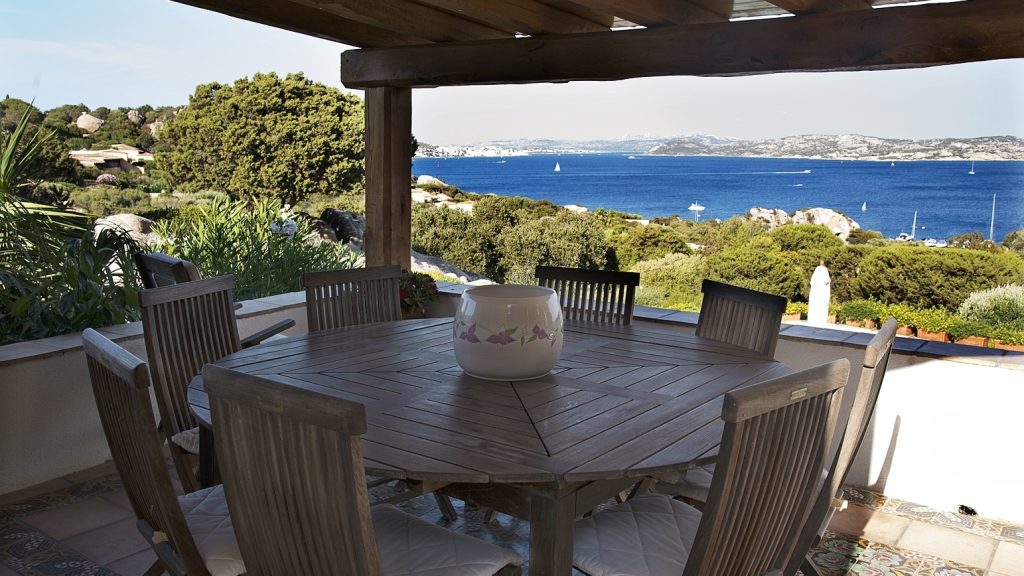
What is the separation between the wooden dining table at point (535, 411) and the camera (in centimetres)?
159

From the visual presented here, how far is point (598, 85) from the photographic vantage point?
26.8m

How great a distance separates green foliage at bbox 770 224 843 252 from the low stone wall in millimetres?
13654

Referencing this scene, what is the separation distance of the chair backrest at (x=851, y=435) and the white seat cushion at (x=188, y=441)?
167cm

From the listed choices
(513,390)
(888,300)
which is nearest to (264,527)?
(513,390)

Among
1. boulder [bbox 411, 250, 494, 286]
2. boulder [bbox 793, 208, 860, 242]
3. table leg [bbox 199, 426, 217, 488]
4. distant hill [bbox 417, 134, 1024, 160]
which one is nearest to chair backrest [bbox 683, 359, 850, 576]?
table leg [bbox 199, 426, 217, 488]

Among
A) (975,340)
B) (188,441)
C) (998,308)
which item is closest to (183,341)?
(188,441)

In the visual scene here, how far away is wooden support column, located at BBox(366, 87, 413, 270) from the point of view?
15.1ft

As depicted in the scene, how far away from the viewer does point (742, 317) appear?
2.86 meters

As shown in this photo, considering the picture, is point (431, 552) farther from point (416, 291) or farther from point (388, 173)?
point (388, 173)

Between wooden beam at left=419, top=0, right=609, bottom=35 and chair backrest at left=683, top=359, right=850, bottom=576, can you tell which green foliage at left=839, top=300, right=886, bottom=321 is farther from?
chair backrest at left=683, top=359, right=850, bottom=576

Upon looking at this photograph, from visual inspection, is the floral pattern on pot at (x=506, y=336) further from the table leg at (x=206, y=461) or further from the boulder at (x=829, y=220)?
the boulder at (x=829, y=220)

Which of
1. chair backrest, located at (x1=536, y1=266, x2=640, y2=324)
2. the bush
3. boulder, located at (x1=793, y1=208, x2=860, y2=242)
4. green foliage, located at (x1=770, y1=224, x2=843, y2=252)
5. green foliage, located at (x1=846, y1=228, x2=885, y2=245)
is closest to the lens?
chair backrest, located at (x1=536, y1=266, x2=640, y2=324)

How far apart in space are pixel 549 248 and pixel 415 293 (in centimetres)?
1053

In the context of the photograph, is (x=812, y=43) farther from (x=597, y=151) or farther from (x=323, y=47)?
(x=597, y=151)
